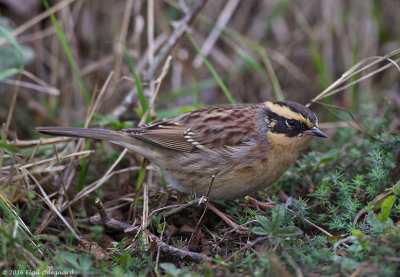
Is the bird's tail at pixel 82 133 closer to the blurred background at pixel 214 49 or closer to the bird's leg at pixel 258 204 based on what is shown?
the bird's leg at pixel 258 204

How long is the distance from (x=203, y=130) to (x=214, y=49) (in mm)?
4025

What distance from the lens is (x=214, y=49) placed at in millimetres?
8383

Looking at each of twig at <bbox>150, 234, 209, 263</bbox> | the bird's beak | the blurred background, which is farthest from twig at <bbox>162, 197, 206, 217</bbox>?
the blurred background

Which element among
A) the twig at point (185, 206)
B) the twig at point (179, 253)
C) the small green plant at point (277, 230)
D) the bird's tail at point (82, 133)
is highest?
the bird's tail at point (82, 133)

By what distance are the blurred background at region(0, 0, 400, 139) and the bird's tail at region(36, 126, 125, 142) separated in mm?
2261

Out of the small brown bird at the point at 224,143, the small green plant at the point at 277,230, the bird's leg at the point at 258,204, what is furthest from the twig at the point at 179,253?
the bird's leg at the point at 258,204

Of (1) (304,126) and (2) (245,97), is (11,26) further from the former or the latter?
(1) (304,126)

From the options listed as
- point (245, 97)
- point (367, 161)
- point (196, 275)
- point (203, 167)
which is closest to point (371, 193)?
point (367, 161)

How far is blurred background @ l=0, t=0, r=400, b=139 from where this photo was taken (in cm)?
712

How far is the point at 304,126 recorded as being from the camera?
4.41m

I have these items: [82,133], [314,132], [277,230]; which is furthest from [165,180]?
[277,230]

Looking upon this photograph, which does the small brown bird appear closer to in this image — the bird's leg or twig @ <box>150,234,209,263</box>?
the bird's leg

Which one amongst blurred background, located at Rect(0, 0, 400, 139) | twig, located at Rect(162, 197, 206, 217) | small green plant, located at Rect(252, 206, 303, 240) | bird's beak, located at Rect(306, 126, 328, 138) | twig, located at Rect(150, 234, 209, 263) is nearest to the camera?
small green plant, located at Rect(252, 206, 303, 240)

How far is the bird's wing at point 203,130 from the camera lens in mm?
4551
